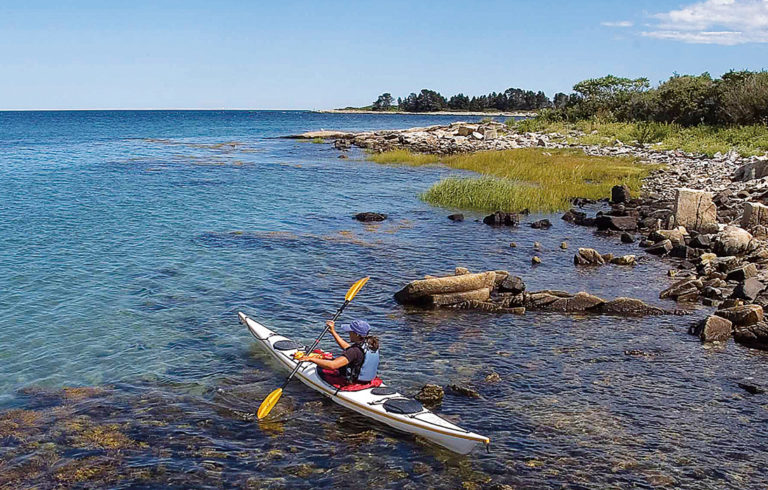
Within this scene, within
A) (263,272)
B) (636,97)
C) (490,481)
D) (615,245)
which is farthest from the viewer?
(636,97)

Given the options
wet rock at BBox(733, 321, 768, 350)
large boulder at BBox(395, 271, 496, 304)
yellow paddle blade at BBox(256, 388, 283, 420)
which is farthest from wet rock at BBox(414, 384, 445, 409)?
wet rock at BBox(733, 321, 768, 350)

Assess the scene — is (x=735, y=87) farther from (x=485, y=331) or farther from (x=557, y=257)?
(x=485, y=331)

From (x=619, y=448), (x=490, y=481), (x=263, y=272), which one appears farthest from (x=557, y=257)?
(x=490, y=481)

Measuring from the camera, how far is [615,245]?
25.7 meters

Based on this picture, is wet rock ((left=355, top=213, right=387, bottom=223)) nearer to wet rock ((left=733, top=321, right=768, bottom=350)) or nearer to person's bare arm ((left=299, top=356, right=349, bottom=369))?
wet rock ((left=733, top=321, right=768, bottom=350))

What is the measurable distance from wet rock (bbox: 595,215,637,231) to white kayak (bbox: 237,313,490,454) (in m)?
18.5

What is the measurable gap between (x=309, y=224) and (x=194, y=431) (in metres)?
19.4

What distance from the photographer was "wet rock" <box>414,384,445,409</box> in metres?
12.4

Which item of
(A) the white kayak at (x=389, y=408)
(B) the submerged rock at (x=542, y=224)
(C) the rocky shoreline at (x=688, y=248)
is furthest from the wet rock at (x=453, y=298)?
(B) the submerged rock at (x=542, y=224)

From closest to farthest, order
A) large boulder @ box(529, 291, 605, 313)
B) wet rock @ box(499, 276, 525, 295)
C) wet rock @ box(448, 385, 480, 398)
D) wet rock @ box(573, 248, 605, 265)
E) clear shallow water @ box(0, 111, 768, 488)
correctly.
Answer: clear shallow water @ box(0, 111, 768, 488) < wet rock @ box(448, 385, 480, 398) < large boulder @ box(529, 291, 605, 313) < wet rock @ box(499, 276, 525, 295) < wet rock @ box(573, 248, 605, 265)

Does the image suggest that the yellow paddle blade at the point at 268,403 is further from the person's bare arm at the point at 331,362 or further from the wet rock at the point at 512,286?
the wet rock at the point at 512,286

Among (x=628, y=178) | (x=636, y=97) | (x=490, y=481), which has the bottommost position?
(x=490, y=481)

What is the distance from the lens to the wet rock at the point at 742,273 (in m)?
19.5

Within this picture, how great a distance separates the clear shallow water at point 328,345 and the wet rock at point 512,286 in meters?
1.19
